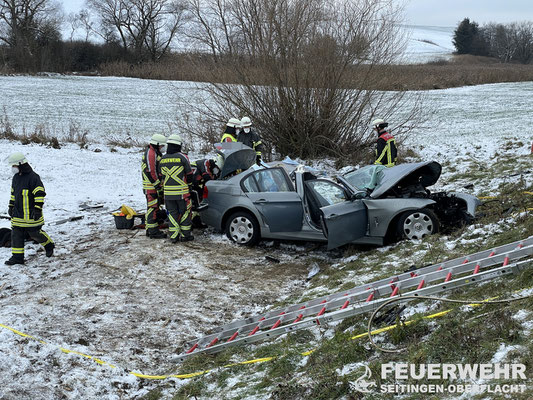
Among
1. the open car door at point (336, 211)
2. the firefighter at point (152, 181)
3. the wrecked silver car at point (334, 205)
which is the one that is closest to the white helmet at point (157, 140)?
the firefighter at point (152, 181)

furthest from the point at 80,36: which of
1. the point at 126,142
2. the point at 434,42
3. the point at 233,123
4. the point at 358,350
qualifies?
the point at 434,42

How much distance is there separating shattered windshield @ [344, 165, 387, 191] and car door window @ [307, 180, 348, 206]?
1.42ft

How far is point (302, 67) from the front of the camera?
1516 centimetres

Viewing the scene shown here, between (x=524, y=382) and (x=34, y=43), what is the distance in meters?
56.8

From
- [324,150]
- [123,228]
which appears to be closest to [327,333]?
[123,228]

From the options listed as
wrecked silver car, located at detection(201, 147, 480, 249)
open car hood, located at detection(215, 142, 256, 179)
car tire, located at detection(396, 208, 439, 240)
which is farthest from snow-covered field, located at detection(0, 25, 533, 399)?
open car hood, located at detection(215, 142, 256, 179)

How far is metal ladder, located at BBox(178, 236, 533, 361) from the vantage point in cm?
522

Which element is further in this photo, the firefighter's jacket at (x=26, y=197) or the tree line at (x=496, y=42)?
the tree line at (x=496, y=42)

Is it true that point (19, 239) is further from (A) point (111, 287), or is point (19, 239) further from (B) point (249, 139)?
(B) point (249, 139)

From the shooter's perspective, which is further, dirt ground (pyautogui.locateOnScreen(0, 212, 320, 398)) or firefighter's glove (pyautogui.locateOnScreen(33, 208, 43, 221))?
firefighter's glove (pyautogui.locateOnScreen(33, 208, 43, 221))

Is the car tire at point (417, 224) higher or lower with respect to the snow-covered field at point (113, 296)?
higher

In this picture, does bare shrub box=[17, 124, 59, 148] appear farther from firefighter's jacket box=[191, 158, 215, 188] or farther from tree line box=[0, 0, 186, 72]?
tree line box=[0, 0, 186, 72]

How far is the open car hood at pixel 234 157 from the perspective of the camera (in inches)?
387

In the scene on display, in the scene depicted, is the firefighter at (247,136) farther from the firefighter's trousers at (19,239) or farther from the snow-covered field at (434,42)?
the snow-covered field at (434,42)
